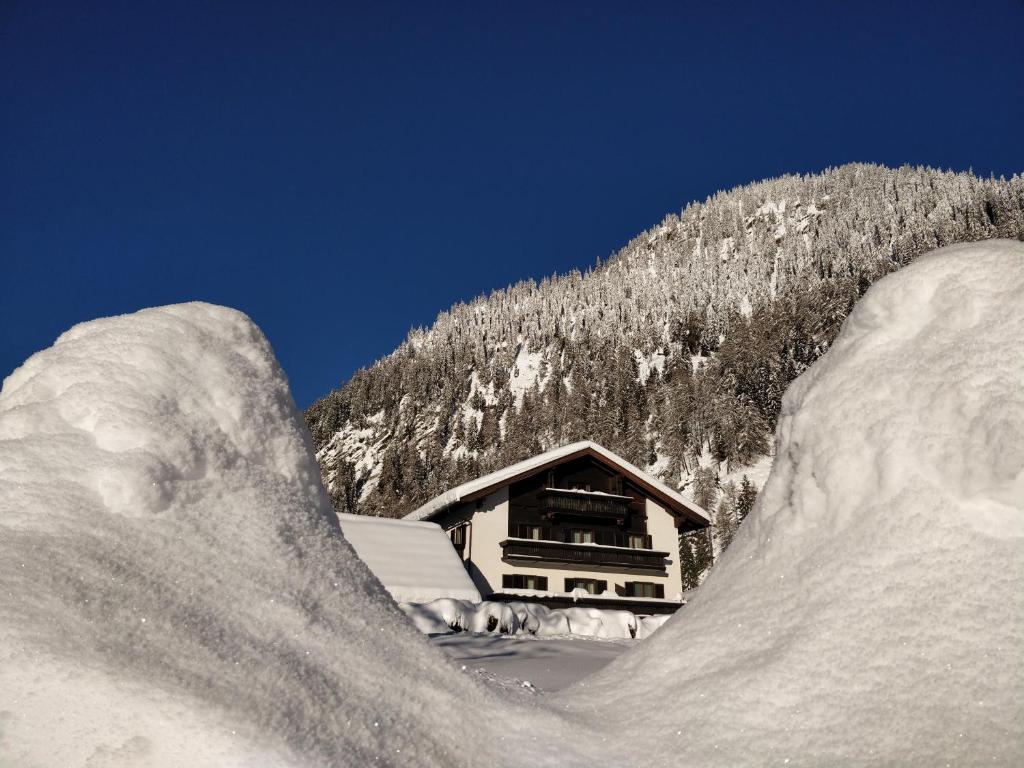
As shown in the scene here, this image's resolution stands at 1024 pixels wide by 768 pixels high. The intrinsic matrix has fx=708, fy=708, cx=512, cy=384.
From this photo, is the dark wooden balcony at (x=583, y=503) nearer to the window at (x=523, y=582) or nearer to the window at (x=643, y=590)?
the window at (x=523, y=582)

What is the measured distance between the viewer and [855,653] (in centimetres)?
235

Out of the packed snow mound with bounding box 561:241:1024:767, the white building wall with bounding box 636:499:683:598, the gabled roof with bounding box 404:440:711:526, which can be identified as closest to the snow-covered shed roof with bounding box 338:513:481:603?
the gabled roof with bounding box 404:440:711:526

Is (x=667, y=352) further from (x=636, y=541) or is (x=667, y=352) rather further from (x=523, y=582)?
(x=523, y=582)

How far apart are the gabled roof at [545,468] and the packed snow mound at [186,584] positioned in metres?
27.5

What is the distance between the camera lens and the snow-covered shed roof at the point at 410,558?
21.8m

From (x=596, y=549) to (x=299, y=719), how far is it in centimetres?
3236

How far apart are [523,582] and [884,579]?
3061cm

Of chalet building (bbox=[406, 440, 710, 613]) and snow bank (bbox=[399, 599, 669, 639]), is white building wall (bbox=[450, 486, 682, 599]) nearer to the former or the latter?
chalet building (bbox=[406, 440, 710, 613])

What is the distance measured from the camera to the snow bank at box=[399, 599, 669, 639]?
13.8m

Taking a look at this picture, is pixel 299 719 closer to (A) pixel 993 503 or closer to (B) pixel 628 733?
(B) pixel 628 733

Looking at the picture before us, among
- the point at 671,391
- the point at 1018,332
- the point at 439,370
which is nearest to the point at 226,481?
the point at 1018,332

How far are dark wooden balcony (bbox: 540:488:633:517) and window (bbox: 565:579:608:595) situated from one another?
3057 millimetres

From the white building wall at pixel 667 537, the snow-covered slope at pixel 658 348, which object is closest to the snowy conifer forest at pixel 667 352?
the snow-covered slope at pixel 658 348

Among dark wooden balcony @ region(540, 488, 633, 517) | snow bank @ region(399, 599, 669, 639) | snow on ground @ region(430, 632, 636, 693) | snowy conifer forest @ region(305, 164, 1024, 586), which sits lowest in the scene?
snow on ground @ region(430, 632, 636, 693)
